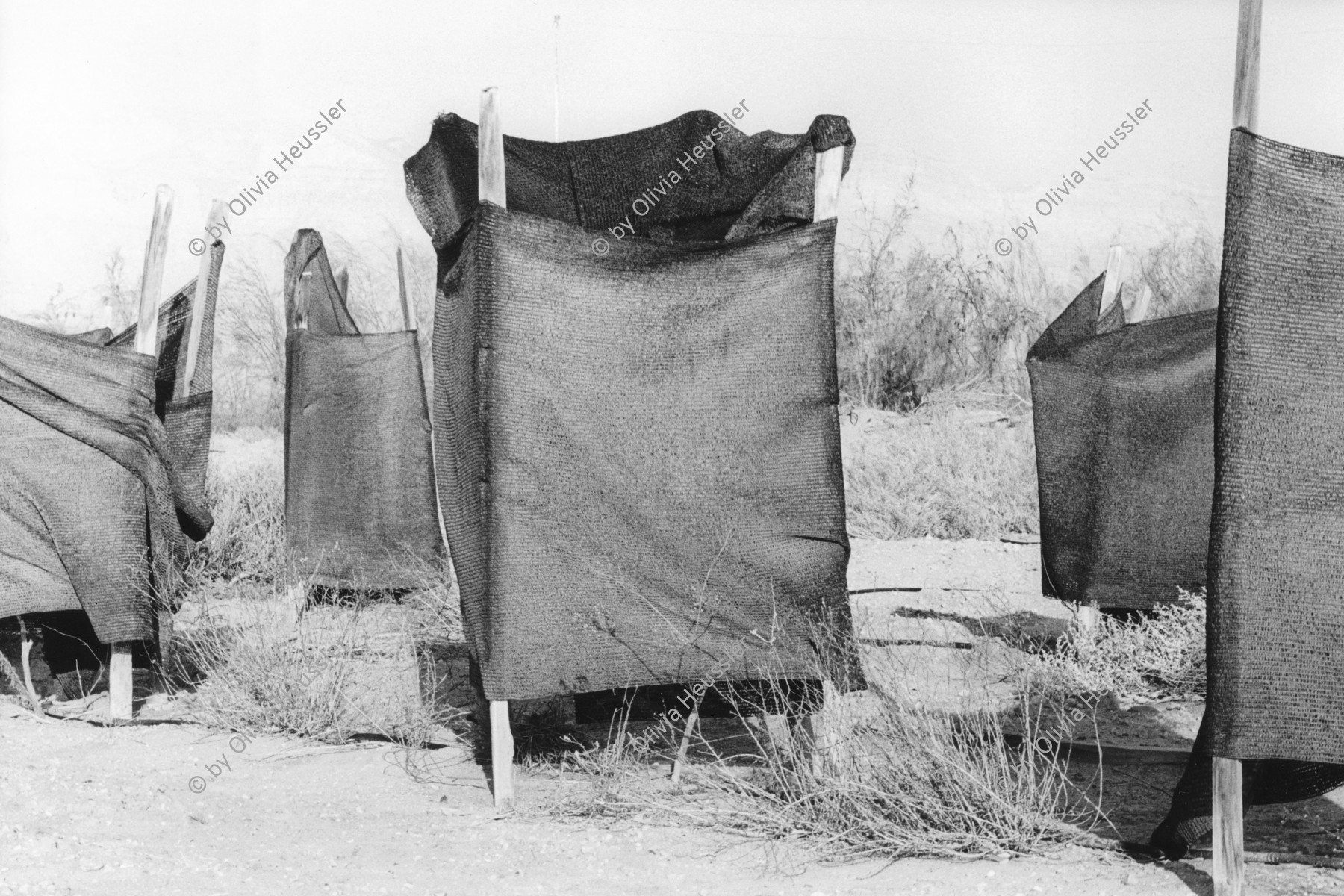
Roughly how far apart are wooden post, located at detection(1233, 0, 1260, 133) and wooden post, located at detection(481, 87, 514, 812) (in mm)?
2062

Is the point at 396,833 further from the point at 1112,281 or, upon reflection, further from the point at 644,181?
the point at 1112,281

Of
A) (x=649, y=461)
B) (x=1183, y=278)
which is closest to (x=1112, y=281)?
(x=649, y=461)

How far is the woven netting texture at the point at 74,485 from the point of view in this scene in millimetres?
5586

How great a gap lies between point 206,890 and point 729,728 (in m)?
2.34

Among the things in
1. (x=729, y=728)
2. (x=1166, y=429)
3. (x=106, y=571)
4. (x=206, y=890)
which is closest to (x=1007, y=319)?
(x=1166, y=429)

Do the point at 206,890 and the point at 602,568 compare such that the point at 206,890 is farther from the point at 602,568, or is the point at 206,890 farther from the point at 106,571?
the point at 106,571

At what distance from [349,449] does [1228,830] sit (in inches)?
222

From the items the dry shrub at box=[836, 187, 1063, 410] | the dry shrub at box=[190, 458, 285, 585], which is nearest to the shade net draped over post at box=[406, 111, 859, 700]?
the dry shrub at box=[190, 458, 285, 585]

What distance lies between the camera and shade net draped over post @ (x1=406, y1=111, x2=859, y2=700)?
430cm

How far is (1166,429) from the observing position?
243 inches

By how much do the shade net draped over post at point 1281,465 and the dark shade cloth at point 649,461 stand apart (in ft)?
4.08

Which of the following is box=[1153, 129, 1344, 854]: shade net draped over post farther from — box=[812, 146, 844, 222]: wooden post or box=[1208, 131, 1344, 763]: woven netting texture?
box=[812, 146, 844, 222]: wooden post

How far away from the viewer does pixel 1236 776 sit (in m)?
3.53

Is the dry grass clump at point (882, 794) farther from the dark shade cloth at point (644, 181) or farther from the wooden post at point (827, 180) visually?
the dark shade cloth at point (644, 181)
